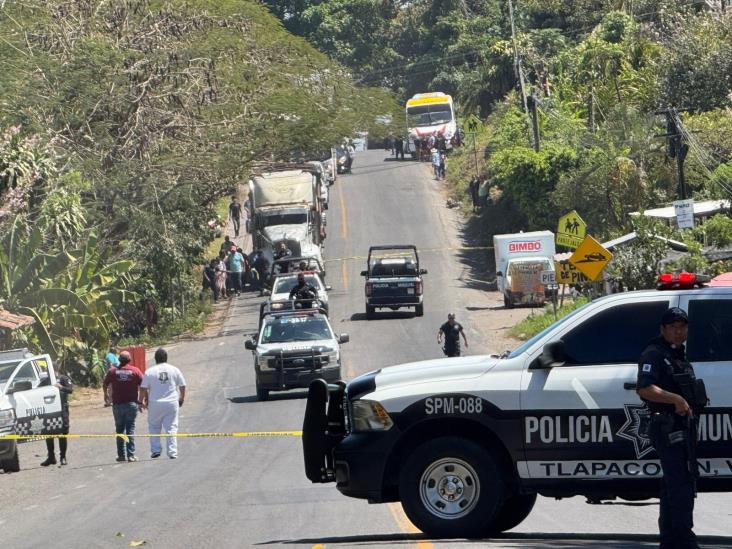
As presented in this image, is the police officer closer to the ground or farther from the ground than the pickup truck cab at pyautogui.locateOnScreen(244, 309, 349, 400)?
farther from the ground

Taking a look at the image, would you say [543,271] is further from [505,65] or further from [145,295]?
[505,65]

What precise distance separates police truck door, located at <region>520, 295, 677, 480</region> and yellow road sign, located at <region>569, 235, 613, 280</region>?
63.1 feet

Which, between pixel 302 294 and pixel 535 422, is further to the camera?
pixel 302 294

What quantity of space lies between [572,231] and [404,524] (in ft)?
68.6

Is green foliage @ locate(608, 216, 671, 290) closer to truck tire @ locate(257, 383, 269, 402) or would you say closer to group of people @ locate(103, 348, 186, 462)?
truck tire @ locate(257, 383, 269, 402)

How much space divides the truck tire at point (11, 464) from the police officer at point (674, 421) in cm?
1365

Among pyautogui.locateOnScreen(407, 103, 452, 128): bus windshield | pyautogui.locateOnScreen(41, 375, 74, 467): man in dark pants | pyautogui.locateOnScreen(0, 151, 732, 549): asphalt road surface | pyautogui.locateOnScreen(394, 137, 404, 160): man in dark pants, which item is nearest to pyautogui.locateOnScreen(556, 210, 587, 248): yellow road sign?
pyautogui.locateOnScreen(0, 151, 732, 549): asphalt road surface

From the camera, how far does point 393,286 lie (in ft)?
144

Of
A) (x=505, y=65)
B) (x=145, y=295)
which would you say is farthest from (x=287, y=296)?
(x=505, y=65)

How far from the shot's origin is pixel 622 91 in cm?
6259

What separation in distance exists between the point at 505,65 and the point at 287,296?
3901 cm

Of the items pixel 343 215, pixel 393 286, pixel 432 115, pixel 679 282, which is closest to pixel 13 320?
pixel 393 286

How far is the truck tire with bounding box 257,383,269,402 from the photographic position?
28031mm

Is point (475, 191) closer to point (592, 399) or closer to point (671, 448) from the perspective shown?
point (592, 399)
